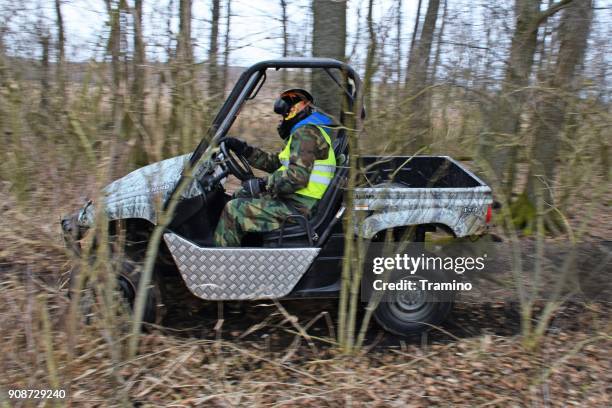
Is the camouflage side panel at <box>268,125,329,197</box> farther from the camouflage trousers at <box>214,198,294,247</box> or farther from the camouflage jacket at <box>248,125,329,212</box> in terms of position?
the camouflage trousers at <box>214,198,294,247</box>

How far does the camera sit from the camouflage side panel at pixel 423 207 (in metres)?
3.68

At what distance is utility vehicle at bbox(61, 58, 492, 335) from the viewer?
12.0ft

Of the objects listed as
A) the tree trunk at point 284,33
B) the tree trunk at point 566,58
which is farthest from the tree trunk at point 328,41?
the tree trunk at point 566,58

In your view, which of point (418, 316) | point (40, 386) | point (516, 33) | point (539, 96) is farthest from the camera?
point (516, 33)

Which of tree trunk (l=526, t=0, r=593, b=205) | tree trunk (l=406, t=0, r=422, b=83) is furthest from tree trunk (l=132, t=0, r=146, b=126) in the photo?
tree trunk (l=526, t=0, r=593, b=205)

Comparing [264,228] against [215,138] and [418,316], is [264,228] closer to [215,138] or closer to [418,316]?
[215,138]

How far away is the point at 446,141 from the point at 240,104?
2.15m

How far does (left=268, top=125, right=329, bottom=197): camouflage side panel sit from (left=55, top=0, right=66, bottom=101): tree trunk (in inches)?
106

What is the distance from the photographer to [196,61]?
5.75 m

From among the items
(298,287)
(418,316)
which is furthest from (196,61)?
(418,316)

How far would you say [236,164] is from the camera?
413 centimetres

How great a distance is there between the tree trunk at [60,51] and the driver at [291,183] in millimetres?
2512

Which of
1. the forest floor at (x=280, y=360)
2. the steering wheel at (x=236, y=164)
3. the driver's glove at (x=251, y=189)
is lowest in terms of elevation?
the forest floor at (x=280, y=360)

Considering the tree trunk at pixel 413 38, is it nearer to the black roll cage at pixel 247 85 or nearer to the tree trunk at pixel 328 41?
the tree trunk at pixel 328 41
